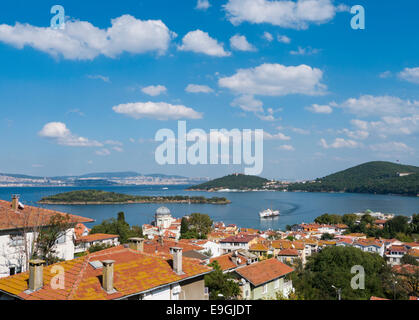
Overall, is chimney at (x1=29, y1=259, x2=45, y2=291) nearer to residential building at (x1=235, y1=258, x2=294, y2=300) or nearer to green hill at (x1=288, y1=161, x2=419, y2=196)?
residential building at (x1=235, y1=258, x2=294, y2=300)

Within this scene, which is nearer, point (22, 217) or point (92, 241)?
point (22, 217)

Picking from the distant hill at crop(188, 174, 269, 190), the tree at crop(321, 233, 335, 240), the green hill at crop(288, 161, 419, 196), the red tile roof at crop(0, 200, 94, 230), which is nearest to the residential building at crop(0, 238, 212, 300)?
the red tile roof at crop(0, 200, 94, 230)

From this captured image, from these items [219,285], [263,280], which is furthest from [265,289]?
[219,285]

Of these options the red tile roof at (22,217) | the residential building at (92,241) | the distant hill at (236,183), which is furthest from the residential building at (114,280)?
the distant hill at (236,183)

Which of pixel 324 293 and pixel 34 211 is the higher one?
pixel 34 211

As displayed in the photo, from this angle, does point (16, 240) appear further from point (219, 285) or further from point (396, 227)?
point (396, 227)
